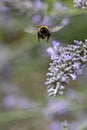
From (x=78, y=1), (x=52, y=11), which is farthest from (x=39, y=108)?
(x=78, y=1)

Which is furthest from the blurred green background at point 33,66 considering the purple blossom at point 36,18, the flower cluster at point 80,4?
the flower cluster at point 80,4

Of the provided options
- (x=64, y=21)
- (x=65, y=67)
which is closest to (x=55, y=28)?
(x=64, y=21)

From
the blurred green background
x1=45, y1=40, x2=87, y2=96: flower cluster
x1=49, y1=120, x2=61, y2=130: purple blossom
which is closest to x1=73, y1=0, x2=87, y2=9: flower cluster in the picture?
x1=45, y1=40, x2=87, y2=96: flower cluster

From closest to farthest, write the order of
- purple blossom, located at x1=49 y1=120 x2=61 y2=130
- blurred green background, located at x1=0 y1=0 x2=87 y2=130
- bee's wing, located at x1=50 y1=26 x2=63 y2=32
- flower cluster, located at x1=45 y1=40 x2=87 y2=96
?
1. flower cluster, located at x1=45 y1=40 x2=87 y2=96
2. bee's wing, located at x1=50 y1=26 x2=63 y2=32
3. blurred green background, located at x1=0 y1=0 x2=87 y2=130
4. purple blossom, located at x1=49 y1=120 x2=61 y2=130

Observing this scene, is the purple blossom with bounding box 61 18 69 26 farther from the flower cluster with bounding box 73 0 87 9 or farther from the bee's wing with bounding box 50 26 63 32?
the flower cluster with bounding box 73 0 87 9

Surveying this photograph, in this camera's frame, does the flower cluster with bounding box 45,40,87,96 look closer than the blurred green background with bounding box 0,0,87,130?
Yes

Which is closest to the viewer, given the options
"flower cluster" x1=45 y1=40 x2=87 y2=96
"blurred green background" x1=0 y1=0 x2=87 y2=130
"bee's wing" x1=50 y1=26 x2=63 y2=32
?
"flower cluster" x1=45 y1=40 x2=87 y2=96
